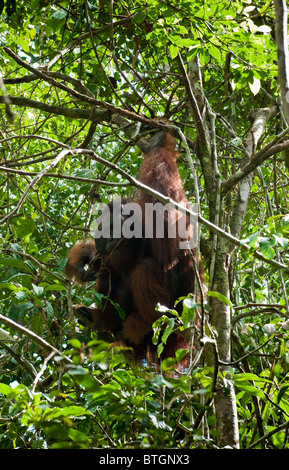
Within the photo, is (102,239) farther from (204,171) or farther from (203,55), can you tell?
(203,55)

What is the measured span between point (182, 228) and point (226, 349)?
1.11 metres

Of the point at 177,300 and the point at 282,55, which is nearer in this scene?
the point at 282,55

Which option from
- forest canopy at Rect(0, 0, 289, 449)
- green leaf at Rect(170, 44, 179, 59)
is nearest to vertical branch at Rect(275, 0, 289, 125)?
forest canopy at Rect(0, 0, 289, 449)

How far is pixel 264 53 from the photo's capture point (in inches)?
112

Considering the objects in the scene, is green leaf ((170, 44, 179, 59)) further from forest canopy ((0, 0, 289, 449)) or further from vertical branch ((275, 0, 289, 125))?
vertical branch ((275, 0, 289, 125))

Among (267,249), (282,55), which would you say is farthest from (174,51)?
(282,55)

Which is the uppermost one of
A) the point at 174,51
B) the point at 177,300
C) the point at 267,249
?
the point at 174,51

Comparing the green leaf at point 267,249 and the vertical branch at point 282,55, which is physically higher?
the vertical branch at point 282,55

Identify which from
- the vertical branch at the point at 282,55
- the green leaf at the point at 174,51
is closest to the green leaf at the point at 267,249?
the vertical branch at the point at 282,55

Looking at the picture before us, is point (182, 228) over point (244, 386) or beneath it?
over

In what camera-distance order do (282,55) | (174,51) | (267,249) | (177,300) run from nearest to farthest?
1. (282,55)
2. (267,249)
3. (177,300)
4. (174,51)

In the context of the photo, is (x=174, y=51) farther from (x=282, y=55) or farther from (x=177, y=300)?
(x=282, y=55)

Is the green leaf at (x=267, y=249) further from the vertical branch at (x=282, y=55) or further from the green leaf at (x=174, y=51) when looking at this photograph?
the green leaf at (x=174, y=51)
